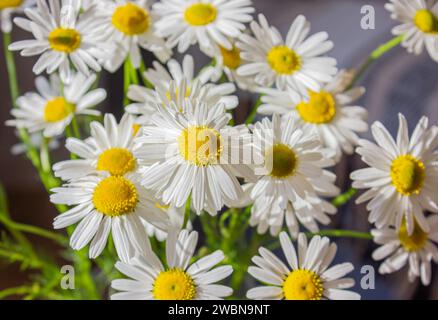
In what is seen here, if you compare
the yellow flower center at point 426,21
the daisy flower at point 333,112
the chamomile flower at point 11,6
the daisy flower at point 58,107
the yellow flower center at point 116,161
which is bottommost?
the yellow flower center at point 116,161

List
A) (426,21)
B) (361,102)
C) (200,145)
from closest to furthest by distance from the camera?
(200,145) < (426,21) < (361,102)

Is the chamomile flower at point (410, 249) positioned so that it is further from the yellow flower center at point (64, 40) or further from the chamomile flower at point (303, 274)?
the yellow flower center at point (64, 40)

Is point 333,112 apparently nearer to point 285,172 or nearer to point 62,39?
point 285,172

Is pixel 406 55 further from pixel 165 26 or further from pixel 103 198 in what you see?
pixel 103 198

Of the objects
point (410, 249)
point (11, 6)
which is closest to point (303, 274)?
point (410, 249)

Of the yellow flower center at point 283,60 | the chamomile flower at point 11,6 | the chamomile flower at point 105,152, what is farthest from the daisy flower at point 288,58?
the chamomile flower at point 11,6

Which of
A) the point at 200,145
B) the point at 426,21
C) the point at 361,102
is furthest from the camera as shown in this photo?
the point at 361,102

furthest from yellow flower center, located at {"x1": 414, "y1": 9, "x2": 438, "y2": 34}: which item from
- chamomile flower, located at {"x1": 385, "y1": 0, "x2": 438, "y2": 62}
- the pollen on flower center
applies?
the pollen on flower center
